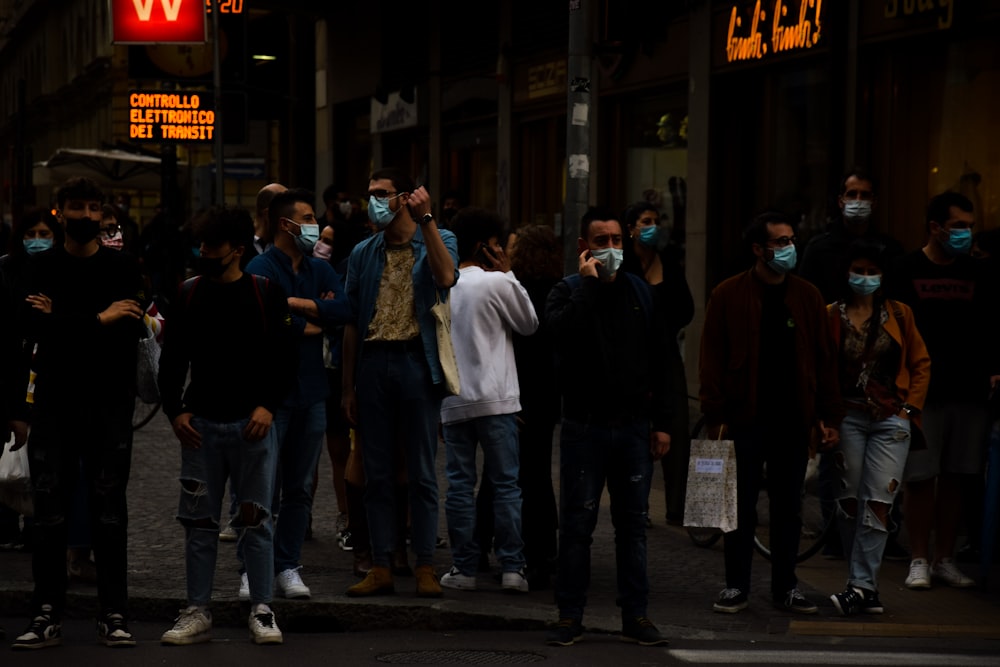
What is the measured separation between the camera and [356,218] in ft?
39.8

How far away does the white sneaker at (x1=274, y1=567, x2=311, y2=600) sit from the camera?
812cm

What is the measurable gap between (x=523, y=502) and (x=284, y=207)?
1955 millimetres

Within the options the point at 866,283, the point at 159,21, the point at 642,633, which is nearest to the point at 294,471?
the point at 642,633

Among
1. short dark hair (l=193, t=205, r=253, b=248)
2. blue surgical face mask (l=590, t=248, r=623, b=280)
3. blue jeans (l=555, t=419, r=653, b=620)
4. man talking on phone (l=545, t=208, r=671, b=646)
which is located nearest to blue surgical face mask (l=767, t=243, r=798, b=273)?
man talking on phone (l=545, t=208, r=671, b=646)

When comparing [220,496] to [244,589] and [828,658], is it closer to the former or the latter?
[244,589]

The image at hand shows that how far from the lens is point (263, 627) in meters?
7.52

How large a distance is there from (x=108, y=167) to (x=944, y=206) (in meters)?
25.1

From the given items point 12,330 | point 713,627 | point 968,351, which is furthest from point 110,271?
point 968,351

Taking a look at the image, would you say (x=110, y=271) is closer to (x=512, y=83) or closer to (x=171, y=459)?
(x=171, y=459)

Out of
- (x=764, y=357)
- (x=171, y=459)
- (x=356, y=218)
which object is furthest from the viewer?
(x=171, y=459)

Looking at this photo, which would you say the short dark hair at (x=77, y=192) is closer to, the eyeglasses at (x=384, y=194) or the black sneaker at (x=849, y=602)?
the eyeglasses at (x=384, y=194)

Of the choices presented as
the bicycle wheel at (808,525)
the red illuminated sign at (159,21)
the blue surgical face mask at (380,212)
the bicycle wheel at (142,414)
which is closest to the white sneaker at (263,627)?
the blue surgical face mask at (380,212)

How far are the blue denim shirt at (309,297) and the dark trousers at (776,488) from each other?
2.01 meters

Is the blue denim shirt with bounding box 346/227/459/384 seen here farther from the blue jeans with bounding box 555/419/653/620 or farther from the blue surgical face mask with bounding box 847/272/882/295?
the blue surgical face mask with bounding box 847/272/882/295
